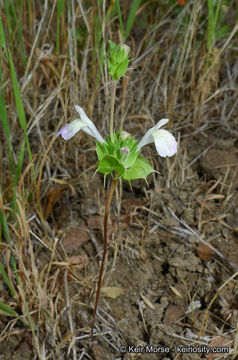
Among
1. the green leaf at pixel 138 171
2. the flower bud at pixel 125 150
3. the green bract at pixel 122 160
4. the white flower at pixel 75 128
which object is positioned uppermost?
the white flower at pixel 75 128

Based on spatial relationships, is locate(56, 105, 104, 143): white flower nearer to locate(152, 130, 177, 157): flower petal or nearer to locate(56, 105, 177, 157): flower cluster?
locate(56, 105, 177, 157): flower cluster

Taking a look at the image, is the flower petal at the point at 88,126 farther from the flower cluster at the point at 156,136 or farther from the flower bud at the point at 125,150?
the flower bud at the point at 125,150

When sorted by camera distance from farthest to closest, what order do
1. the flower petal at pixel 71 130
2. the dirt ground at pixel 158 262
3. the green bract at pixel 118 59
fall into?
the dirt ground at pixel 158 262
the flower petal at pixel 71 130
the green bract at pixel 118 59

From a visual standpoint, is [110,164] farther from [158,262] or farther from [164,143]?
[158,262]

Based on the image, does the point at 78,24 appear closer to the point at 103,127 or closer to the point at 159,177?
the point at 103,127

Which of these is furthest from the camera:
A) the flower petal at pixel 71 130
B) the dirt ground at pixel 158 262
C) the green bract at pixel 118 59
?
the dirt ground at pixel 158 262

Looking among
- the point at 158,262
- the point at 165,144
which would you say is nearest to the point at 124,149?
the point at 165,144

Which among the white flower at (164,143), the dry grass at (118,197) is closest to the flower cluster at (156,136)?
the white flower at (164,143)

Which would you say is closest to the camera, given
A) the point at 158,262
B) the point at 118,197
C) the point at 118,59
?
the point at 118,59
